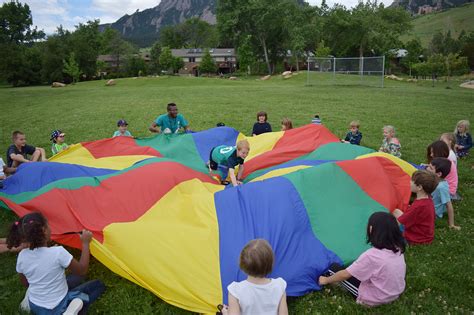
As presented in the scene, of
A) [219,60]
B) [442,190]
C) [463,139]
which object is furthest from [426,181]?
[219,60]

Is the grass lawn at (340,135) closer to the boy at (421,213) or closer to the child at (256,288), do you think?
the boy at (421,213)

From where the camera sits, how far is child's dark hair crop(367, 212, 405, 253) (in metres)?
2.88

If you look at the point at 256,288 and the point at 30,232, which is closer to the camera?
the point at 256,288

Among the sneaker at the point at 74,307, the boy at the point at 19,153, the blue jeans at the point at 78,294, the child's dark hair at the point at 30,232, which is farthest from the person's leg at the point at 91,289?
the boy at the point at 19,153

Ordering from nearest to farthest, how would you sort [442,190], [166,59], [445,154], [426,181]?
[426,181] → [442,190] → [445,154] → [166,59]

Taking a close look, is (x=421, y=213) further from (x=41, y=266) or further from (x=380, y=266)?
(x=41, y=266)

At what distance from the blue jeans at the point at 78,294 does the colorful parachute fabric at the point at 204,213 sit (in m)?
0.25

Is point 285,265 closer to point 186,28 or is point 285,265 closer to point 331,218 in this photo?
point 331,218

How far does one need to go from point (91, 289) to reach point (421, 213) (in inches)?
138

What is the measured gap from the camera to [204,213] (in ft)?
12.9

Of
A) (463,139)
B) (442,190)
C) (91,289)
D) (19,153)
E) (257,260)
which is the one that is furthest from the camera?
(463,139)

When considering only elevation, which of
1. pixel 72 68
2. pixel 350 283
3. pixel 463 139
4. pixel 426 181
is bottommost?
pixel 350 283

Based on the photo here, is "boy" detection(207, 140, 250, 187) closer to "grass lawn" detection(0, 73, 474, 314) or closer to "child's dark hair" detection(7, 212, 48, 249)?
"grass lawn" detection(0, 73, 474, 314)

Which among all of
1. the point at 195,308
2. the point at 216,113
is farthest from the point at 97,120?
the point at 195,308
